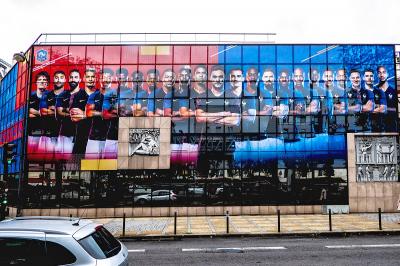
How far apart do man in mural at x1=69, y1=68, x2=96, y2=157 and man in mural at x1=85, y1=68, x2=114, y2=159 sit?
28 cm

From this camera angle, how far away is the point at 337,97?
91.6 feet

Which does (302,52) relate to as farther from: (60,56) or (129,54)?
(60,56)

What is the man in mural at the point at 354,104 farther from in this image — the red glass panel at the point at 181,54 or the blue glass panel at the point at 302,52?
the red glass panel at the point at 181,54

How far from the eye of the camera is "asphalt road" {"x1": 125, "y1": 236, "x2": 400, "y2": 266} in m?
11.9

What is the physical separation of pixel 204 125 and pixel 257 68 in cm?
556

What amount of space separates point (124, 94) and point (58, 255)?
2328cm

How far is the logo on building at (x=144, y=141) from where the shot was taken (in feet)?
89.3

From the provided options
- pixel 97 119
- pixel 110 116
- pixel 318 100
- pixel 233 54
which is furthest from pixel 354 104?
pixel 97 119

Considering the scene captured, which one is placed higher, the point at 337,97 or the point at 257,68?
the point at 257,68

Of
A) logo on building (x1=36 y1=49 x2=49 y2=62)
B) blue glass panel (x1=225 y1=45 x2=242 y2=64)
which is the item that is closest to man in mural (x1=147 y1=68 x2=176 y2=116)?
blue glass panel (x1=225 y1=45 x2=242 y2=64)

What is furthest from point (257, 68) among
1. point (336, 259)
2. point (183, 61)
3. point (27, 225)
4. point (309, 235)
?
point (27, 225)

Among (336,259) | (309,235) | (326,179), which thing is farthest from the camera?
(326,179)

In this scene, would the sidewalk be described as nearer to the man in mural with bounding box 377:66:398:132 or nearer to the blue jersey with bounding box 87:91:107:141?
the blue jersey with bounding box 87:91:107:141

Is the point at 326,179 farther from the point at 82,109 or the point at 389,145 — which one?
the point at 82,109
